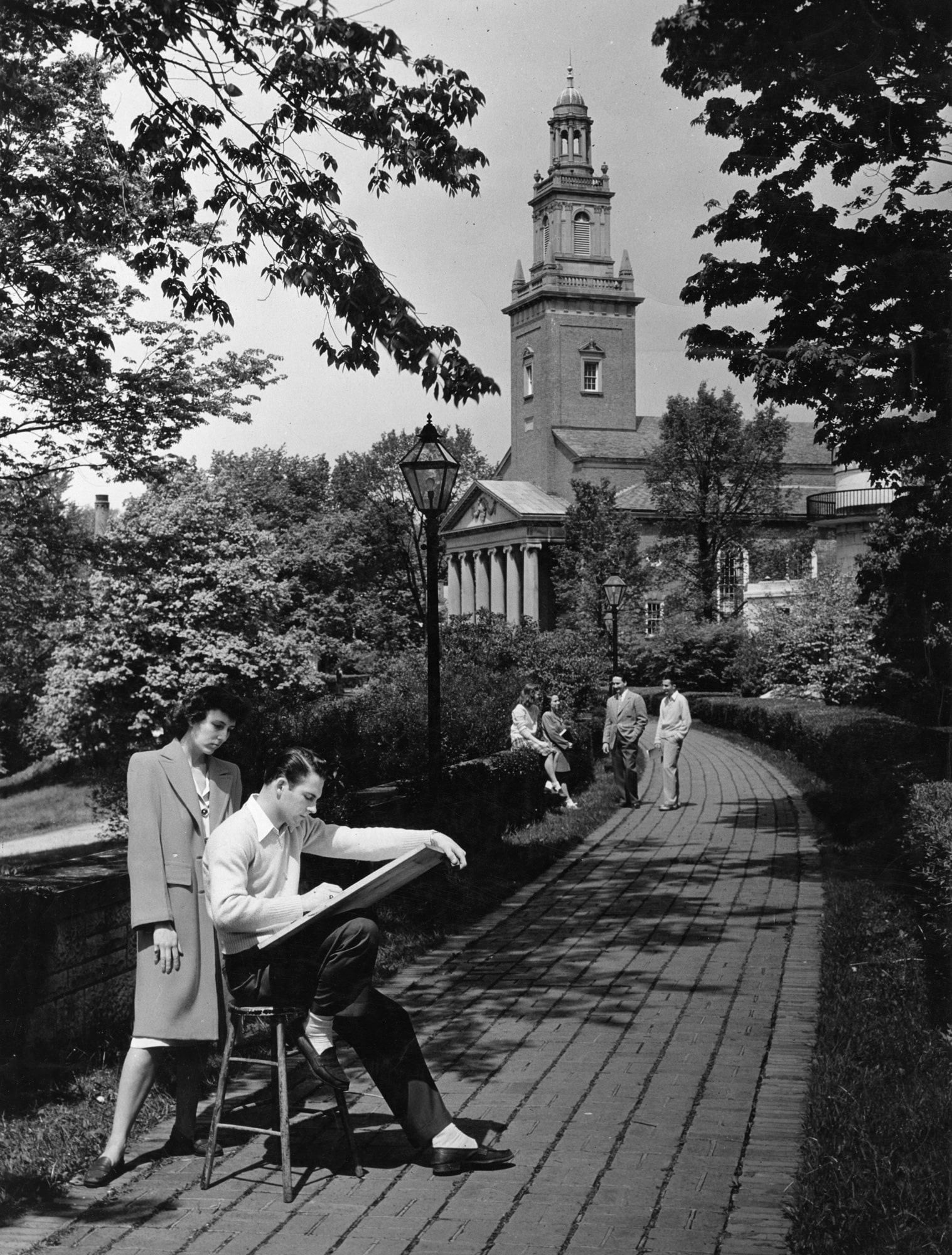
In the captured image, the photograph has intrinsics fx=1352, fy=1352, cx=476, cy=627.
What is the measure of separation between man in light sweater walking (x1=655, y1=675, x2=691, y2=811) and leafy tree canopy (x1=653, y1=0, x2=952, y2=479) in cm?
601

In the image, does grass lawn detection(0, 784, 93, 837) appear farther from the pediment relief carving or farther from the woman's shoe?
the pediment relief carving

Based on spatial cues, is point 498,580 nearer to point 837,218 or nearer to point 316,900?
point 837,218

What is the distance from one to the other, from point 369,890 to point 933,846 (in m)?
3.91

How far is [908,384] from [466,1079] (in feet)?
24.1

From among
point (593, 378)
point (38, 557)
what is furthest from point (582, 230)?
point (38, 557)

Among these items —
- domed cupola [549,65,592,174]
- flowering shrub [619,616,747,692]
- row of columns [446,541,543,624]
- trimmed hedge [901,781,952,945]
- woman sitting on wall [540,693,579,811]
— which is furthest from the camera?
row of columns [446,541,543,624]

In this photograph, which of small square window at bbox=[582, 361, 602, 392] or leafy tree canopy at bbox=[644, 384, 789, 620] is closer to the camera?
leafy tree canopy at bbox=[644, 384, 789, 620]

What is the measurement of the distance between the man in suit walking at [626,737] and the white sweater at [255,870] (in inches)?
502

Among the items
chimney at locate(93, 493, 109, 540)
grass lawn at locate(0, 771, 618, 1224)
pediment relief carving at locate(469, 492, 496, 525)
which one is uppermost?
pediment relief carving at locate(469, 492, 496, 525)

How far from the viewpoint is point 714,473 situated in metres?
56.0

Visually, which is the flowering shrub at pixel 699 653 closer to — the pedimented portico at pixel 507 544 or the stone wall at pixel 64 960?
the pedimented portico at pixel 507 544

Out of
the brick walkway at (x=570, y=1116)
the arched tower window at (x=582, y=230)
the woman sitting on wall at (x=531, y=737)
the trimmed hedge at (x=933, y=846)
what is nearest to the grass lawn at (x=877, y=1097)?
the brick walkway at (x=570, y=1116)

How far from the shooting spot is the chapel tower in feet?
235

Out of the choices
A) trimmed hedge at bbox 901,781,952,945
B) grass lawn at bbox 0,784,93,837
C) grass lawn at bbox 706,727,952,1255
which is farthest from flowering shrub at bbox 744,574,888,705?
grass lawn at bbox 706,727,952,1255
